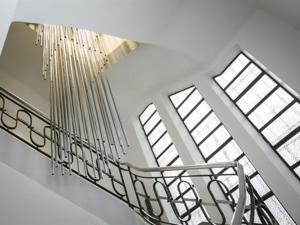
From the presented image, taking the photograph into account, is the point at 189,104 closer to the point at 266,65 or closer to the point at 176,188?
the point at 176,188

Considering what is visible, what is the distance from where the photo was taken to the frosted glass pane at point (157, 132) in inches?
249

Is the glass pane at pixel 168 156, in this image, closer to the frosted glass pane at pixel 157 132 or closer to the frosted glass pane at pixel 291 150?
the frosted glass pane at pixel 157 132

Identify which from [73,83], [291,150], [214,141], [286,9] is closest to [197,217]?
[214,141]

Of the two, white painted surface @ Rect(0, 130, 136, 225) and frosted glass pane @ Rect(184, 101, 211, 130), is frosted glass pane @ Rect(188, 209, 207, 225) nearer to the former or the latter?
frosted glass pane @ Rect(184, 101, 211, 130)

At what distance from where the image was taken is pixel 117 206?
11.6 feet

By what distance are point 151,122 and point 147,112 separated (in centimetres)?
33

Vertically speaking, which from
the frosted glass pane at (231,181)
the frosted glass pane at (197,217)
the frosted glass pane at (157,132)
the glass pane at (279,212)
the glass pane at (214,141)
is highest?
the frosted glass pane at (157,132)

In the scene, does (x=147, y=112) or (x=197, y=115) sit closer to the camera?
(x=197, y=115)

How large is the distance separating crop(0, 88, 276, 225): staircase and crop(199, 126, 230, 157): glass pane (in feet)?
1.37

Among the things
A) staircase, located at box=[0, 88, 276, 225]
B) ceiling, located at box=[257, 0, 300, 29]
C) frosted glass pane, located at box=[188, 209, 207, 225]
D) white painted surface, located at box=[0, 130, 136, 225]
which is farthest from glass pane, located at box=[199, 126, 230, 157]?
white painted surface, located at box=[0, 130, 136, 225]

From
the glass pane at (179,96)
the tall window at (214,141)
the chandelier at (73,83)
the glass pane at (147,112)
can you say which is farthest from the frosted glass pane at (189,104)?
the chandelier at (73,83)

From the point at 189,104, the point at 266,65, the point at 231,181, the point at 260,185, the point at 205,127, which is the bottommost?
the point at 260,185

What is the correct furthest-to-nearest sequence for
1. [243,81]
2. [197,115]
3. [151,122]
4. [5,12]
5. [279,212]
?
[151,122]
[197,115]
[243,81]
[279,212]
[5,12]

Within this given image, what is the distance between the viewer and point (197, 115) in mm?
5773
